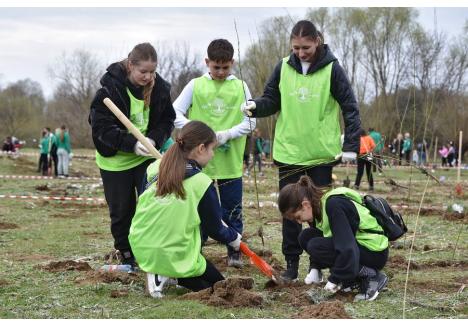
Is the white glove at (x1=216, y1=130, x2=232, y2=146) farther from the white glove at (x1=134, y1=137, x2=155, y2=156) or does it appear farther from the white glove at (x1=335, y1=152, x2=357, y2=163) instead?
the white glove at (x1=335, y1=152, x2=357, y2=163)

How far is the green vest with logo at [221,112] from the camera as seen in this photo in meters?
5.94

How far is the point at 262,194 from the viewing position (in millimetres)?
15383

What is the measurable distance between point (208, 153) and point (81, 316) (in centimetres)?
133

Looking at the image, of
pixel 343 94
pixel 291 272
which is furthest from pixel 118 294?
pixel 343 94

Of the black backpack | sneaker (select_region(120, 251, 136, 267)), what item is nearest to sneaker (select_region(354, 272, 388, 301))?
the black backpack

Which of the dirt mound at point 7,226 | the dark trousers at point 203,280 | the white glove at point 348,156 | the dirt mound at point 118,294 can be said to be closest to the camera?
the dirt mound at point 118,294

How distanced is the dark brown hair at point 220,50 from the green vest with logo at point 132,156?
2.45ft

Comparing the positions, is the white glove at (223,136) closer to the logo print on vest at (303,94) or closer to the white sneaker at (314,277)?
the logo print on vest at (303,94)

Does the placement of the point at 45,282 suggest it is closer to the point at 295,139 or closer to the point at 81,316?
the point at 81,316

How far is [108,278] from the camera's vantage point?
4.98 m

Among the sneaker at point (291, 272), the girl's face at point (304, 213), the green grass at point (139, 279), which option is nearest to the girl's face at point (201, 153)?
the girl's face at point (304, 213)

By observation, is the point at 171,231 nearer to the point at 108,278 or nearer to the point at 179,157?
the point at 179,157

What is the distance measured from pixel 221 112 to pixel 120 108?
0.98 metres

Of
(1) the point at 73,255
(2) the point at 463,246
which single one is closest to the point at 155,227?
(1) the point at 73,255
